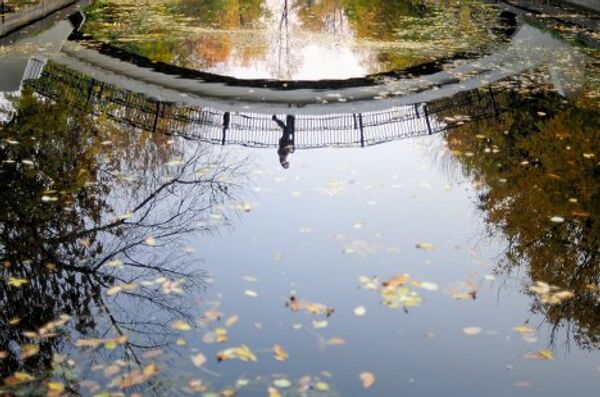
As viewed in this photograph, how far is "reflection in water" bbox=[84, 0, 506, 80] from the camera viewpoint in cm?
1884

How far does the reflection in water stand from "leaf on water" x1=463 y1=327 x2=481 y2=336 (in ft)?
39.5

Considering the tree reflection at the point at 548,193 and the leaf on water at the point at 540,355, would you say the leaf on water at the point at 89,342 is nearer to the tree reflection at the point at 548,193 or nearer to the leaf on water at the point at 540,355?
the leaf on water at the point at 540,355

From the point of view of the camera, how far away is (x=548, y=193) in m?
9.17

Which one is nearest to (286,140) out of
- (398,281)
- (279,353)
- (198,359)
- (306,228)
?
(306,228)

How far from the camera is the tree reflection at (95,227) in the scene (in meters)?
5.96

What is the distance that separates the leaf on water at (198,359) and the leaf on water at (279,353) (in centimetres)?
60

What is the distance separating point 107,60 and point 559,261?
1409cm

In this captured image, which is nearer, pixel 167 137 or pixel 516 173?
pixel 516 173

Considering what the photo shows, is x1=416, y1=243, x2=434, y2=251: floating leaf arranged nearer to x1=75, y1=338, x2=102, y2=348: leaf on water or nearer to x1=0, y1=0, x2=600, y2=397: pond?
x1=0, y1=0, x2=600, y2=397: pond

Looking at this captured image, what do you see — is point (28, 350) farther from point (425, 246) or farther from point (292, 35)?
point (292, 35)

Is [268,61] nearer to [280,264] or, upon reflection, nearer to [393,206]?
[393,206]

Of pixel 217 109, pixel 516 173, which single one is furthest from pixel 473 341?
pixel 217 109

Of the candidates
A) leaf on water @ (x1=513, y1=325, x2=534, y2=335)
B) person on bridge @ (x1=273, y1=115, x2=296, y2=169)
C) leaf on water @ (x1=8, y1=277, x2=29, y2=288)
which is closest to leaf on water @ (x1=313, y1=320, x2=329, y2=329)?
leaf on water @ (x1=513, y1=325, x2=534, y2=335)

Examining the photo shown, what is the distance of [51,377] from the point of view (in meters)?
5.16
